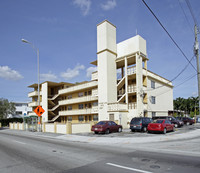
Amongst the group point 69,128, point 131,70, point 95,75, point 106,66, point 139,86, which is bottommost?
point 69,128

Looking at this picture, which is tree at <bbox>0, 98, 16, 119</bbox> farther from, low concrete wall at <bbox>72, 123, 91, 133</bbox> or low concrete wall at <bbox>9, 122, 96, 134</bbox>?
low concrete wall at <bbox>72, 123, 91, 133</bbox>

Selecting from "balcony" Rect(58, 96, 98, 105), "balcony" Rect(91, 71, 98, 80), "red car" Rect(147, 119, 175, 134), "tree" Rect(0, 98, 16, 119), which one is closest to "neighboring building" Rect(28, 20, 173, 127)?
"balcony" Rect(91, 71, 98, 80)

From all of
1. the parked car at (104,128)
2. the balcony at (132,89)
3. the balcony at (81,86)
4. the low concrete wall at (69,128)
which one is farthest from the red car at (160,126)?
the balcony at (81,86)

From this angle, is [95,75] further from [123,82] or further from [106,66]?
[123,82]

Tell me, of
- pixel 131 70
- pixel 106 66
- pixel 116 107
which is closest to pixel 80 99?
pixel 106 66

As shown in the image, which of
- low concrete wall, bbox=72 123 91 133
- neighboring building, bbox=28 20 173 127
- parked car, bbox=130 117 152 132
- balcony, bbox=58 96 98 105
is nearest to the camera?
parked car, bbox=130 117 152 132

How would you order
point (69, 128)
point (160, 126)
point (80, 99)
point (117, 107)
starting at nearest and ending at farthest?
point (160, 126)
point (69, 128)
point (117, 107)
point (80, 99)

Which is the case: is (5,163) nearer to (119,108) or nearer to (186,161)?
(186,161)

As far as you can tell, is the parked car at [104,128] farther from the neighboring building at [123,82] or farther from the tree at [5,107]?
the tree at [5,107]

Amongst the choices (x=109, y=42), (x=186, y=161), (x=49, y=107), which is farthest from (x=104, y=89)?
(x=49, y=107)

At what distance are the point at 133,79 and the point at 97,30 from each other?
10.2 m

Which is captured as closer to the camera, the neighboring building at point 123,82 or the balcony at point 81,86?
the neighboring building at point 123,82

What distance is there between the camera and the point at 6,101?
57.4 metres

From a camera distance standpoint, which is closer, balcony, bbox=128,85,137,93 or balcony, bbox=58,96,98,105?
balcony, bbox=128,85,137,93
